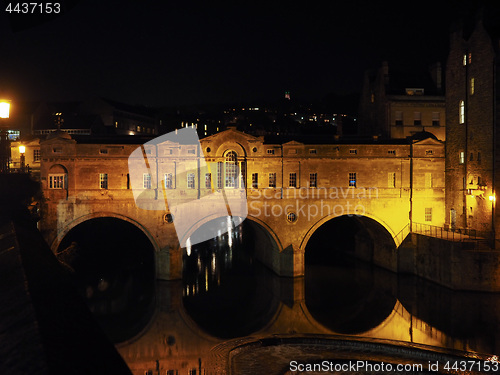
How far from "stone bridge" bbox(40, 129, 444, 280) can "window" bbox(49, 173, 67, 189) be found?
71mm

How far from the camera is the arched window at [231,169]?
37656mm

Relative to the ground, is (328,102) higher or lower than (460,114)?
higher

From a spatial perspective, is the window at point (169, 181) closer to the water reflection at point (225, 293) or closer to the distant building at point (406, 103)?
the water reflection at point (225, 293)

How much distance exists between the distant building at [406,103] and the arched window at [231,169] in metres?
16.5

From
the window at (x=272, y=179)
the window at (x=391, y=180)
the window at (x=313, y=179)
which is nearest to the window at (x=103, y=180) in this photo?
the window at (x=272, y=179)

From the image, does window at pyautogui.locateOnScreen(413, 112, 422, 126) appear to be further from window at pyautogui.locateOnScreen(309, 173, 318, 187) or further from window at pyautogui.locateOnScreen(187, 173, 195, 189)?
window at pyautogui.locateOnScreen(187, 173, 195, 189)

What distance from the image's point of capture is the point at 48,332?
460cm

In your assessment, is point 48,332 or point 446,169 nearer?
point 48,332

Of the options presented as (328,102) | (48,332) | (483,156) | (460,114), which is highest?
(328,102)

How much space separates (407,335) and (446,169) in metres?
16.8

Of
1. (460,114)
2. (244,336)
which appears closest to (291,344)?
(244,336)

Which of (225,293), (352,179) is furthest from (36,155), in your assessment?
(352,179)

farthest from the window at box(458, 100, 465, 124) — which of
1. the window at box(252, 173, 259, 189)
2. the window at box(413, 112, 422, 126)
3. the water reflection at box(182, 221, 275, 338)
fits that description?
the water reflection at box(182, 221, 275, 338)

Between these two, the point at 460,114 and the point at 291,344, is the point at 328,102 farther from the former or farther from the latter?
the point at 291,344
